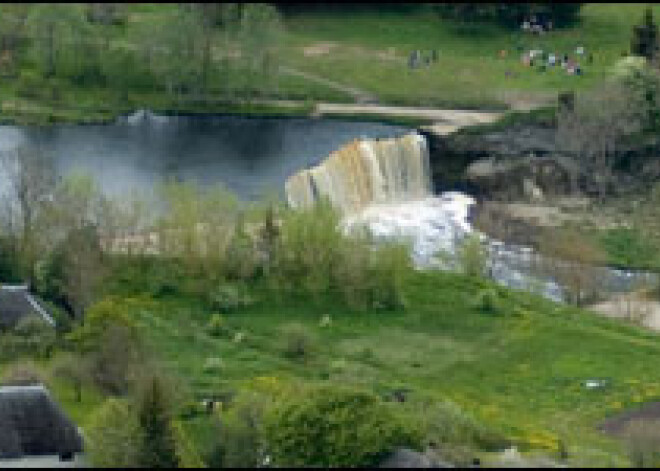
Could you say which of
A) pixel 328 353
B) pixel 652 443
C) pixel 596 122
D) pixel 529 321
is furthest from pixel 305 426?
pixel 596 122

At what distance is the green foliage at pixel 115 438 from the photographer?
91.4 meters

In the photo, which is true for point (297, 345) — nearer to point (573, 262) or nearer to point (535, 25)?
point (573, 262)

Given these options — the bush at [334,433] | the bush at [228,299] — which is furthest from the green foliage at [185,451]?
the bush at [228,299]

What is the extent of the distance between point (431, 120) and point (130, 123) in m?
21.7

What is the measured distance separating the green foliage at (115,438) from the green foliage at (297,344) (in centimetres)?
2299

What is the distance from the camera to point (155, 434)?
300ft

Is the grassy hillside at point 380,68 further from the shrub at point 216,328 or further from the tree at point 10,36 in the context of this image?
the shrub at point 216,328

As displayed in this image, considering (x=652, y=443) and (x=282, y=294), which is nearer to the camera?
(x=652, y=443)

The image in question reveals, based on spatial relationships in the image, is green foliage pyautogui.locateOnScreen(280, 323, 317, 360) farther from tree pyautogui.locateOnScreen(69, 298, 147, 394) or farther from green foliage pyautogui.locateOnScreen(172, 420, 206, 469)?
green foliage pyautogui.locateOnScreen(172, 420, 206, 469)

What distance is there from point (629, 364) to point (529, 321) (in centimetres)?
758

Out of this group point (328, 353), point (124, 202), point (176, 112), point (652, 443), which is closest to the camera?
point (652, 443)

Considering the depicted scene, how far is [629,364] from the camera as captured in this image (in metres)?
119

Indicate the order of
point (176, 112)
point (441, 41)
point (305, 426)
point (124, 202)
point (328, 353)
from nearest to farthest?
point (305, 426) → point (328, 353) → point (124, 202) → point (176, 112) → point (441, 41)

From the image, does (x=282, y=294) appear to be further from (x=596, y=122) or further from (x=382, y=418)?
(x=596, y=122)
